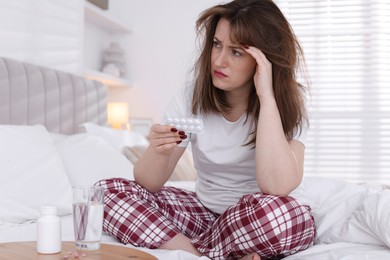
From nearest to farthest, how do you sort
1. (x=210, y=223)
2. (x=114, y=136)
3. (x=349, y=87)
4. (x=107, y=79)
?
1. (x=210, y=223)
2. (x=114, y=136)
3. (x=107, y=79)
4. (x=349, y=87)

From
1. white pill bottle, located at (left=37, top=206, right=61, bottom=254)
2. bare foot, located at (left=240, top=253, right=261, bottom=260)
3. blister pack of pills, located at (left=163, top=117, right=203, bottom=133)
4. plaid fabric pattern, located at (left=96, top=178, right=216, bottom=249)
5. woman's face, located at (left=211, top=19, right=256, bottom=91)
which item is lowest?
bare foot, located at (left=240, top=253, right=261, bottom=260)

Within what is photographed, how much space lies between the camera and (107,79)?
13.7 ft

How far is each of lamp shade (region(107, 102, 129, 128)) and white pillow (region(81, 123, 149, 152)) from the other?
Answer: 91 cm

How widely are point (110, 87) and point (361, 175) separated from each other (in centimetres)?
223

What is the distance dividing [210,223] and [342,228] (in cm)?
41

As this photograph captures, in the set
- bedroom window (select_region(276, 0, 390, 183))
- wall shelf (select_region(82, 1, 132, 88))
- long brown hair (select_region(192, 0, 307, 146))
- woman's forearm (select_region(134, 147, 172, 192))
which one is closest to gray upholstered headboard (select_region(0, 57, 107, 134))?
wall shelf (select_region(82, 1, 132, 88))

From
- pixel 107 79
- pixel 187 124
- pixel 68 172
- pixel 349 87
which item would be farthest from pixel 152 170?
pixel 349 87

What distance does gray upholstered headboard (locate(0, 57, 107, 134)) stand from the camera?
2.47 meters

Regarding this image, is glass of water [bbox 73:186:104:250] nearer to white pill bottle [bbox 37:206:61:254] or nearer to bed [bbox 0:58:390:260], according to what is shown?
white pill bottle [bbox 37:206:61:254]

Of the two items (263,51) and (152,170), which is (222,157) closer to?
(152,170)

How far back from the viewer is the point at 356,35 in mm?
4691

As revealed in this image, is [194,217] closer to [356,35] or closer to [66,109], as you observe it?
[66,109]

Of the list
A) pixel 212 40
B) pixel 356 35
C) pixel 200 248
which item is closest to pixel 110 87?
pixel 356 35

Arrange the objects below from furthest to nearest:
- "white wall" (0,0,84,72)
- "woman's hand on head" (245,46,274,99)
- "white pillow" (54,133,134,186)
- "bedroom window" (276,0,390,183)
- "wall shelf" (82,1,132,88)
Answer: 1. "bedroom window" (276,0,390,183)
2. "wall shelf" (82,1,132,88)
3. "white wall" (0,0,84,72)
4. "white pillow" (54,133,134,186)
5. "woman's hand on head" (245,46,274,99)
